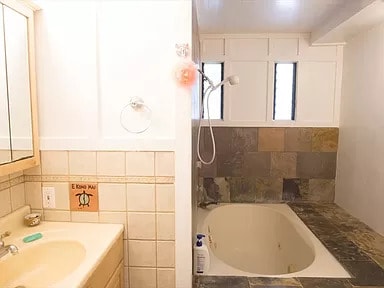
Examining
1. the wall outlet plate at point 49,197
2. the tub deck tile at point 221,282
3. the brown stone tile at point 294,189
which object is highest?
the wall outlet plate at point 49,197

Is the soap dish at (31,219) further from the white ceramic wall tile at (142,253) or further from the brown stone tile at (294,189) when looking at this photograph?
the brown stone tile at (294,189)

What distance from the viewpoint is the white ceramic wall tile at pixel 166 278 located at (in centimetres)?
156

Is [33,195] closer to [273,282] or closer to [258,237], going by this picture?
[273,282]

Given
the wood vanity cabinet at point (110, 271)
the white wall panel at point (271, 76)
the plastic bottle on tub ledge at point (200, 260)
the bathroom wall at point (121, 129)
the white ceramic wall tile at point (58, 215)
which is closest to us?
the wood vanity cabinet at point (110, 271)

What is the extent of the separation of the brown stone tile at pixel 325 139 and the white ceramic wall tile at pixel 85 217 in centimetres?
248

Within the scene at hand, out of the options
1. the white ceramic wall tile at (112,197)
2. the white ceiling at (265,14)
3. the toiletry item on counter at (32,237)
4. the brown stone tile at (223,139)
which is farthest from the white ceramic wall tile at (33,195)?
the brown stone tile at (223,139)

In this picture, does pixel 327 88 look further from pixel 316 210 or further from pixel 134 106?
pixel 134 106

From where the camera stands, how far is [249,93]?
3174 millimetres

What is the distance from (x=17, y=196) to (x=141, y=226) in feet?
2.19

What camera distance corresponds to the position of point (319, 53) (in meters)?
3.08

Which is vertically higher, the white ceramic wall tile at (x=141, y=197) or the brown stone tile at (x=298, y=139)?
the brown stone tile at (x=298, y=139)

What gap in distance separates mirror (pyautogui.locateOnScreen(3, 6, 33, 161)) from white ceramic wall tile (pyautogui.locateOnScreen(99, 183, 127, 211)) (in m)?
0.41

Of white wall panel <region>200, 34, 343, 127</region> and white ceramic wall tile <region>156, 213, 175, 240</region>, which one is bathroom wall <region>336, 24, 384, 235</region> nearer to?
white wall panel <region>200, 34, 343, 127</region>

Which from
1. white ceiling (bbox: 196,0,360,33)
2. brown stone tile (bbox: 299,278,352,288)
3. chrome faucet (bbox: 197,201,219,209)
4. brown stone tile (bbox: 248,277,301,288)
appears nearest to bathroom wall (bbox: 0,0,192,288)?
brown stone tile (bbox: 248,277,301,288)
